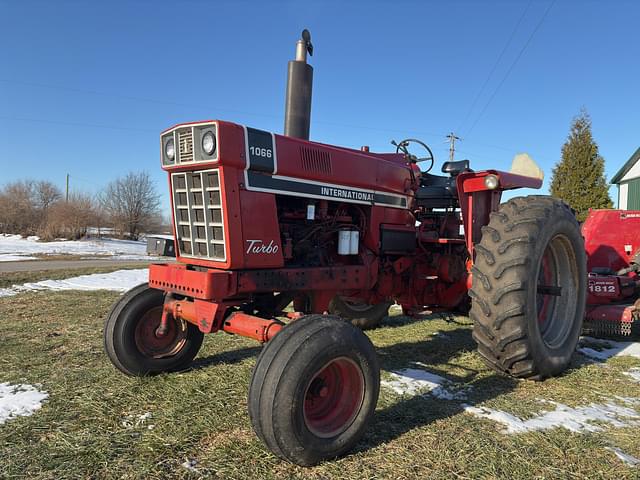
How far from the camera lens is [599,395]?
3768 millimetres

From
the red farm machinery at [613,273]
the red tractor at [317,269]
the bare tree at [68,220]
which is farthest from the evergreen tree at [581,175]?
the bare tree at [68,220]

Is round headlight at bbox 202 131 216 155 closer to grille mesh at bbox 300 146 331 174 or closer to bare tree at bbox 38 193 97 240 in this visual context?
grille mesh at bbox 300 146 331 174

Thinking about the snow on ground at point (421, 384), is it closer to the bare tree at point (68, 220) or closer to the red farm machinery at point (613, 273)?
the red farm machinery at point (613, 273)

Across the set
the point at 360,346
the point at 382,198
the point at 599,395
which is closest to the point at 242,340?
the point at 382,198

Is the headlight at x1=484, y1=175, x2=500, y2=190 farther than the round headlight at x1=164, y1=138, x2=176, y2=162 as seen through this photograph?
Yes

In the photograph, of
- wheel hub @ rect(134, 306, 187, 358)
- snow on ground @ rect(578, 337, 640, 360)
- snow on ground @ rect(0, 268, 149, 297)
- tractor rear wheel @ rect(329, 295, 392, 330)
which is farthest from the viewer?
snow on ground @ rect(0, 268, 149, 297)

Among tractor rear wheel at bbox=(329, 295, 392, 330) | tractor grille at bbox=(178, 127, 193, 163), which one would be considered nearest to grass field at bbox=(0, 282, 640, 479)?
tractor rear wheel at bbox=(329, 295, 392, 330)

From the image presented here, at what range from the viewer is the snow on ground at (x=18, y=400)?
3.13m

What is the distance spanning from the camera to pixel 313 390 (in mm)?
2830

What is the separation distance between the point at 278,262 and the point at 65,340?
10.2 ft

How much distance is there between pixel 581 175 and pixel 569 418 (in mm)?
21884

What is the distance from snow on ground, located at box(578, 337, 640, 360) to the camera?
16.5ft

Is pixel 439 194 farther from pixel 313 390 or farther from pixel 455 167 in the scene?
pixel 313 390

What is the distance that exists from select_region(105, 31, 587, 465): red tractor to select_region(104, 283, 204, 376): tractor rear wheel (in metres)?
0.01
